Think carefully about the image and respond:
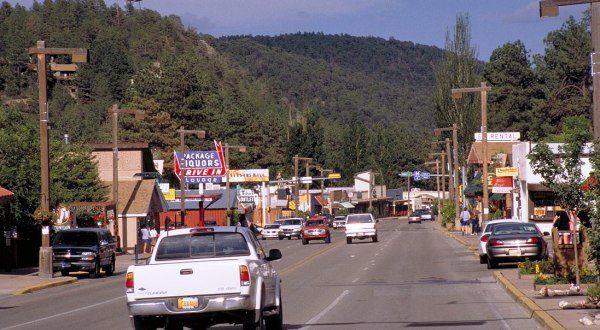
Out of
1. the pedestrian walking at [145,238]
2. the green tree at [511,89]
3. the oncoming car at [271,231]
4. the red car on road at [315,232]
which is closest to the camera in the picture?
the pedestrian walking at [145,238]

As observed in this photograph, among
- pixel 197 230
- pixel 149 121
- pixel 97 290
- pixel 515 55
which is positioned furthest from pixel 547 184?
pixel 149 121

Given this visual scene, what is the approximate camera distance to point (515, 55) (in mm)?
111438

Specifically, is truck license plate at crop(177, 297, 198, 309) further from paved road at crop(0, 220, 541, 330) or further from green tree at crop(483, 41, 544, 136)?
green tree at crop(483, 41, 544, 136)

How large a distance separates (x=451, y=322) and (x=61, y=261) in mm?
22949

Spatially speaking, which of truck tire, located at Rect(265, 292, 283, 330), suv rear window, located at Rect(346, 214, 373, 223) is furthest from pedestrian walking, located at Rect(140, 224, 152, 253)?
truck tire, located at Rect(265, 292, 283, 330)

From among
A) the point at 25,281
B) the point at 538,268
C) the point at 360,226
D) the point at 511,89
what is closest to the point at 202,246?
the point at 538,268

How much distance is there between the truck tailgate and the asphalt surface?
8.46 feet

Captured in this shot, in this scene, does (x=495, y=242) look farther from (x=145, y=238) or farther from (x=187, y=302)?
(x=145, y=238)

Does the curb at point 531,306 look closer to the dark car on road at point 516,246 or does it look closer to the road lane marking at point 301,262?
the dark car on road at point 516,246

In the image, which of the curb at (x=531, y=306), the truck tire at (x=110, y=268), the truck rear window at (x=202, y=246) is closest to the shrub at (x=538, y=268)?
the curb at (x=531, y=306)

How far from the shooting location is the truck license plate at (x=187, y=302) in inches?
576

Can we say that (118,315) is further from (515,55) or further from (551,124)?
(515,55)

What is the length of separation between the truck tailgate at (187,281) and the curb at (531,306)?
16.6ft

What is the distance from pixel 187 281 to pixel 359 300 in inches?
389
